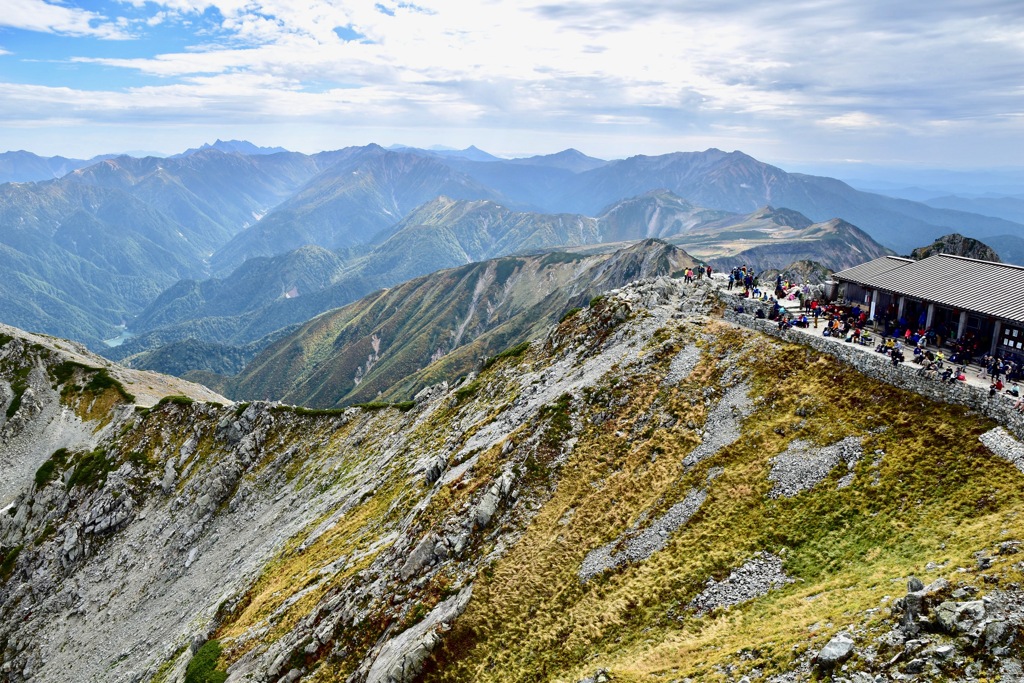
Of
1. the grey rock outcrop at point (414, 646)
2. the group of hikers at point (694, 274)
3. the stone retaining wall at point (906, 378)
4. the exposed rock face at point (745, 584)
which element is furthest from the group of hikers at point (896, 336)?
the grey rock outcrop at point (414, 646)

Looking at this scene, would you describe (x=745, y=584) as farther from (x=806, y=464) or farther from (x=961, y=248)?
(x=961, y=248)

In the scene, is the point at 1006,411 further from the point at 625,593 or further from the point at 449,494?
the point at 449,494

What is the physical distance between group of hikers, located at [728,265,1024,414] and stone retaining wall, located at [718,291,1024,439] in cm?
49

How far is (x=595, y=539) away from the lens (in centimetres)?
3841

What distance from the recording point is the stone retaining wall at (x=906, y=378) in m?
33.1

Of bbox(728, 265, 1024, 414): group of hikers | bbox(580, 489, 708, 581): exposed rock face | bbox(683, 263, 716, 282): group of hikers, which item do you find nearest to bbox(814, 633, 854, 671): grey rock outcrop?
bbox(580, 489, 708, 581): exposed rock face

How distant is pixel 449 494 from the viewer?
50.1m

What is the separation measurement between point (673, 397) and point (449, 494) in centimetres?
2097

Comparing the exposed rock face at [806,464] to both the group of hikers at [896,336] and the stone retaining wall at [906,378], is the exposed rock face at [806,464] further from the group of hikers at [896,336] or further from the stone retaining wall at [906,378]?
the group of hikers at [896,336]

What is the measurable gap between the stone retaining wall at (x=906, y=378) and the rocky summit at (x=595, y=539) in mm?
363

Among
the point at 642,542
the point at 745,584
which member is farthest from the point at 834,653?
the point at 642,542

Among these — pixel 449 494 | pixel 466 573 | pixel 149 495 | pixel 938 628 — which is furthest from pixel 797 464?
pixel 149 495

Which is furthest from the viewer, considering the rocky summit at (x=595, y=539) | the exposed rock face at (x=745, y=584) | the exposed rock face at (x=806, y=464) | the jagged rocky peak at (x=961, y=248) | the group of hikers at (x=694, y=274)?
the jagged rocky peak at (x=961, y=248)

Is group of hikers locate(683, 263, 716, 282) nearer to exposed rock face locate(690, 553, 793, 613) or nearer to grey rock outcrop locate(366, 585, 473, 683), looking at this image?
exposed rock face locate(690, 553, 793, 613)
